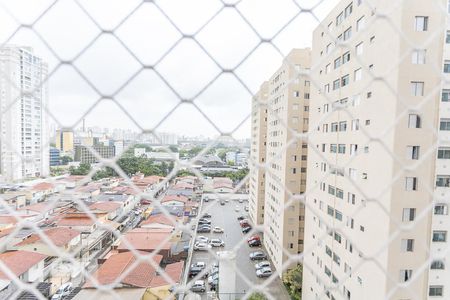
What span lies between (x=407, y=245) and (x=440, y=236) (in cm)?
30

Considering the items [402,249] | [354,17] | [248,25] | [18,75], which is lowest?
[402,249]

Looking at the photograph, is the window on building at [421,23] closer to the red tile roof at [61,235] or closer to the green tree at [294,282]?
the red tile roof at [61,235]

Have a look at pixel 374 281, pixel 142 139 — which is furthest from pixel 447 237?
pixel 142 139

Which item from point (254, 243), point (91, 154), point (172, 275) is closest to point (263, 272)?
point (254, 243)

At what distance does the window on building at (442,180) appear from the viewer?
2.47m

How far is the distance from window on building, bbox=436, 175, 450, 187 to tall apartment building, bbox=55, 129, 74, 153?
2.80m

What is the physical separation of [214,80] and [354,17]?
3.04m

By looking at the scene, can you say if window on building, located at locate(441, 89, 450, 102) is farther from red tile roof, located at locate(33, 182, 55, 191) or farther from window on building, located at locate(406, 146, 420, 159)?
red tile roof, located at locate(33, 182, 55, 191)

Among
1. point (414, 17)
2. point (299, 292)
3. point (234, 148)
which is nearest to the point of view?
point (234, 148)

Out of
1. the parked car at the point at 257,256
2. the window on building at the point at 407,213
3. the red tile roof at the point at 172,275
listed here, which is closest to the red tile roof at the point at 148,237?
the red tile roof at the point at 172,275

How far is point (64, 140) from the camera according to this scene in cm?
50

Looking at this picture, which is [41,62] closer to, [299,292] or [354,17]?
[354,17]

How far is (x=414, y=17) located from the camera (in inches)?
89.2

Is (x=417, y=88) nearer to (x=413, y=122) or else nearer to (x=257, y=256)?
(x=413, y=122)
